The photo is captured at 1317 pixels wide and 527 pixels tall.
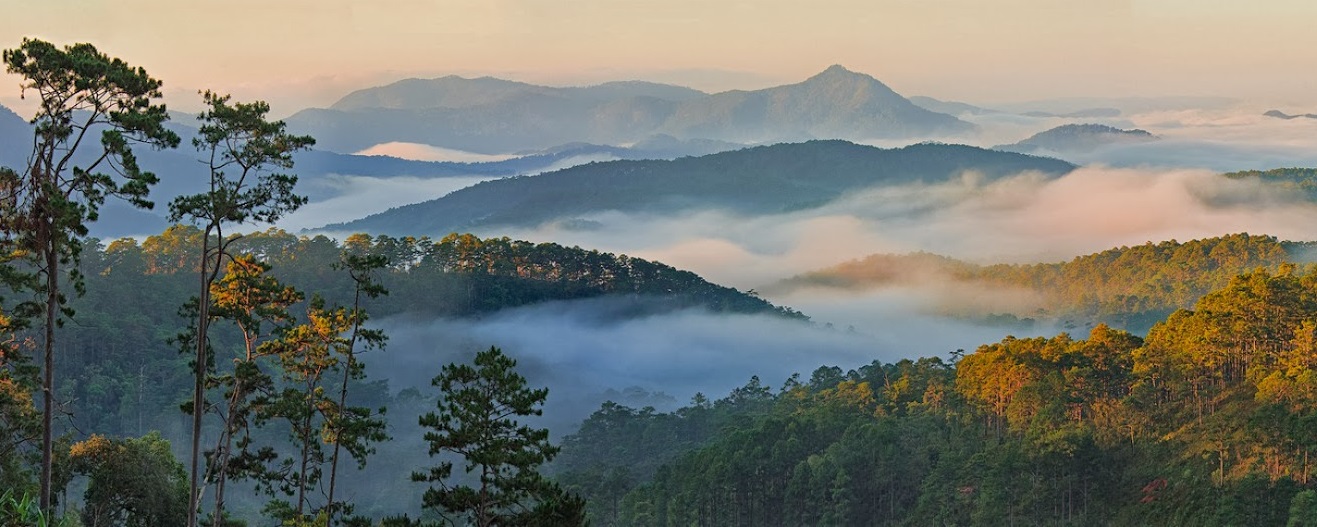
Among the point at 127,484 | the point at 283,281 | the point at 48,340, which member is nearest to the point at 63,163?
the point at 48,340

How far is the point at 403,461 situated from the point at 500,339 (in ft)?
72.7

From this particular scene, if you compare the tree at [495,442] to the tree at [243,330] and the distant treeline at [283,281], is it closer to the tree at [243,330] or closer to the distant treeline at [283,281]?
→ the tree at [243,330]

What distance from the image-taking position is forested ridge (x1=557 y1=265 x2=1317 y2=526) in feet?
160

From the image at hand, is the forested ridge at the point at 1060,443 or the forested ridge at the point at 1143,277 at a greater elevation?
the forested ridge at the point at 1143,277

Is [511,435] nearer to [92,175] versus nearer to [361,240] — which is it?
[92,175]

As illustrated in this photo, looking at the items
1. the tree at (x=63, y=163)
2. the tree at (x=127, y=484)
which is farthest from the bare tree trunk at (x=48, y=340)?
the tree at (x=127, y=484)

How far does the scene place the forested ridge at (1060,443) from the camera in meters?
48.9

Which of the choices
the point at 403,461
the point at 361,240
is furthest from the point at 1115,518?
the point at 361,240

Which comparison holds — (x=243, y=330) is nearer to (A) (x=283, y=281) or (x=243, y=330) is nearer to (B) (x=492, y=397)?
(B) (x=492, y=397)

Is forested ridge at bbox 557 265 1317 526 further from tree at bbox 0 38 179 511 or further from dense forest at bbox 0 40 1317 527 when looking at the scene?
tree at bbox 0 38 179 511

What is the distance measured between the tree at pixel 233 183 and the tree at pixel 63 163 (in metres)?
2.20

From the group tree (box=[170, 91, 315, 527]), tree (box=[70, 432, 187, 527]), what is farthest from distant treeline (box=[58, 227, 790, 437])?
tree (box=[170, 91, 315, 527])

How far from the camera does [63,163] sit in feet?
66.7

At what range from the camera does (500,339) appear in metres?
109
